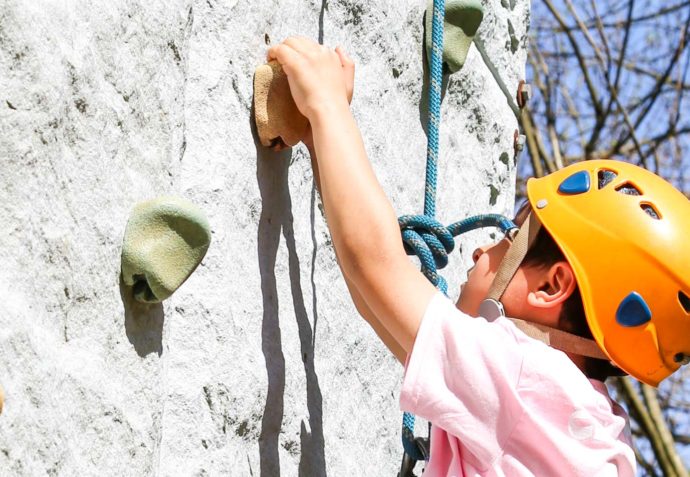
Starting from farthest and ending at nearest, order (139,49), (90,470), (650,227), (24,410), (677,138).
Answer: (677,138)
(650,227)
(139,49)
(90,470)
(24,410)

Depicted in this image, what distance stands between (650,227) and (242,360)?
0.61 meters

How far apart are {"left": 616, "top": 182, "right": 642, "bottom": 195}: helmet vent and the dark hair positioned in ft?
0.40

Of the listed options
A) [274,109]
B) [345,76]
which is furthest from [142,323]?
[345,76]

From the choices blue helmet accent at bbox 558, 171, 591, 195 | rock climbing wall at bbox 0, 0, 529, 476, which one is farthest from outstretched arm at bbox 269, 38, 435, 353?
blue helmet accent at bbox 558, 171, 591, 195

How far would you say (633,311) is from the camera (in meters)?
1.68

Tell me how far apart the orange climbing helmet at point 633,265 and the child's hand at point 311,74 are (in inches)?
14.5

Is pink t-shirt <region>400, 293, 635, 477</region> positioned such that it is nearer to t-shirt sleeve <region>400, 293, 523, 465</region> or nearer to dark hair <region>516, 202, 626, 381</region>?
t-shirt sleeve <region>400, 293, 523, 465</region>

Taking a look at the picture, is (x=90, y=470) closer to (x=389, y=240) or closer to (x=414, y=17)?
(x=389, y=240)

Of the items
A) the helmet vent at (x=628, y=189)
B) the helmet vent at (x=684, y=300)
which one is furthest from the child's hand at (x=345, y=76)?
the helmet vent at (x=684, y=300)

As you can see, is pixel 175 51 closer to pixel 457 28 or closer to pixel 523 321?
pixel 523 321

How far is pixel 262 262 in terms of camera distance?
1.71 meters

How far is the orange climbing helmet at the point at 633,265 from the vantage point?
168 centimetres

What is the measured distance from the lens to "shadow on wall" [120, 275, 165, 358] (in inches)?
Result: 54.1

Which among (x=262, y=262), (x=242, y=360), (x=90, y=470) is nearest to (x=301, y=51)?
(x=262, y=262)
